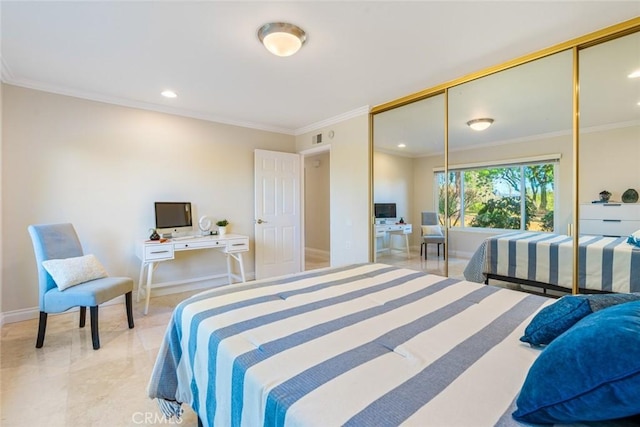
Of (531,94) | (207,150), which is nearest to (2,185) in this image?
(207,150)

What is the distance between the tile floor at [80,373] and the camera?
1.70 metres

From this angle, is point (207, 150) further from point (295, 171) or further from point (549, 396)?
point (549, 396)

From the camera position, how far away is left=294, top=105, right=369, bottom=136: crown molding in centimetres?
392

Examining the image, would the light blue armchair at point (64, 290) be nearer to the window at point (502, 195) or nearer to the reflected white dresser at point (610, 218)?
the window at point (502, 195)

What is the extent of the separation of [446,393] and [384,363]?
0.21 m

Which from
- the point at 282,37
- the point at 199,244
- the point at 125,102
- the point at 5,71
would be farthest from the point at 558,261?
the point at 5,71

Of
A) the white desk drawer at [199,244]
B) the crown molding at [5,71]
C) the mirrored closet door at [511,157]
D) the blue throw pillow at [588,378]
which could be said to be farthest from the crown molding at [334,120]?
the blue throw pillow at [588,378]

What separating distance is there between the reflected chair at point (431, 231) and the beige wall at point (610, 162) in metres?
1.25

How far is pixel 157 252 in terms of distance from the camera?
3.30 meters

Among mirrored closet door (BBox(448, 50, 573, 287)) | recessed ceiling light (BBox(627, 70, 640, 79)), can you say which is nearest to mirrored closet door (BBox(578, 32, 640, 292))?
recessed ceiling light (BBox(627, 70, 640, 79))

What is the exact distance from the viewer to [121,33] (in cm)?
220

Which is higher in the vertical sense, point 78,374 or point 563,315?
point 563,315

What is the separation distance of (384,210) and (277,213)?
5.91 feet

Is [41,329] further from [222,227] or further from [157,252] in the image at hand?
[222,227]
